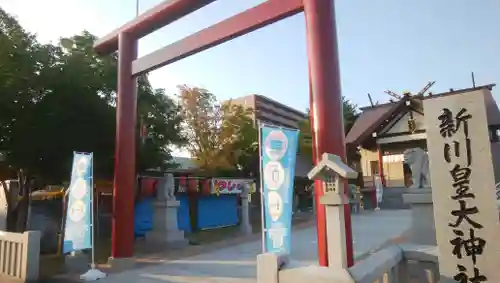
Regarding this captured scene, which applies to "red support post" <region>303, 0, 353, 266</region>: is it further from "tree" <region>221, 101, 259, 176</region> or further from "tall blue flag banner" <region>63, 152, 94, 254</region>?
"tree" <region>221, 101, 259, 176</region>

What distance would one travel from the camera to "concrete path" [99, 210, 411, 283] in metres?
7.21

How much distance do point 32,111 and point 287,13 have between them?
7.53 m

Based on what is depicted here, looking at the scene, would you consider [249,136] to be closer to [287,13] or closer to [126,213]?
[126,213]

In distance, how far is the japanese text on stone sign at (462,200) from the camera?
3828 mm

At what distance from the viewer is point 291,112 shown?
4738 cm

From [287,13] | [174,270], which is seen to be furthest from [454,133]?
[174,270]

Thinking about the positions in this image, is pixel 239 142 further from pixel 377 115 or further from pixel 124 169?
pixel 124 169

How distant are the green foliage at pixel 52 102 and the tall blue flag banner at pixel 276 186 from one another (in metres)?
6.99

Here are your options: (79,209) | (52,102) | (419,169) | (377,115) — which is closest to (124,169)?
(79,209)

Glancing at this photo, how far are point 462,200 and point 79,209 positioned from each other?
6.90 meters

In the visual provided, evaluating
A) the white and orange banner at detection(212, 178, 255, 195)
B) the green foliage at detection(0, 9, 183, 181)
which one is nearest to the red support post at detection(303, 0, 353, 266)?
the green foliage at detection(0, 9, 183, 181)

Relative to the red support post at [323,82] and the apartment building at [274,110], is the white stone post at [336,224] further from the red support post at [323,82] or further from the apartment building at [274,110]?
the apartment building at [274,110]

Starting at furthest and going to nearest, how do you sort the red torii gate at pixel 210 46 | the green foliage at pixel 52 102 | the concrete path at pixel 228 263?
the green foliage at pixel 52 102, the concrete path at pixel 228 263, the red torii gate at pixel 210 46

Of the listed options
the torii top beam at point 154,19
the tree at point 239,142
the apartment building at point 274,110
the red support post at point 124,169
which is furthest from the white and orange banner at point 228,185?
the apartment building at point 274,110
